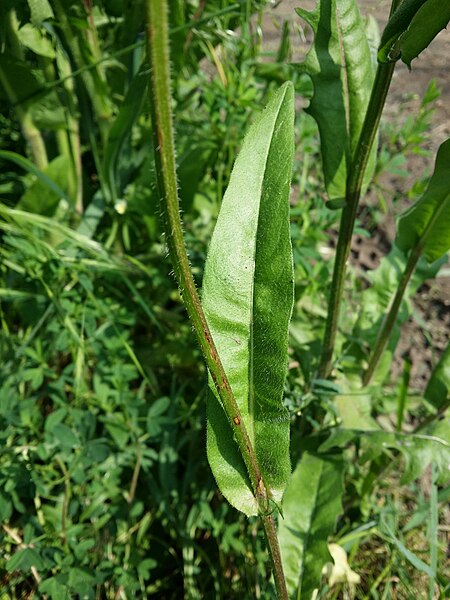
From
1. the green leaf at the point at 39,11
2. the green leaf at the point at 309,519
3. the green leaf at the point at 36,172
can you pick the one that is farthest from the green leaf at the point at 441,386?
the green leaf at the point at 39,11

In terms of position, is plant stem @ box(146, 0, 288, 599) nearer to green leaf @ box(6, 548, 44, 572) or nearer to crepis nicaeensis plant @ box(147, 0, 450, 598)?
crepis nicaeensis plant @ box(147, 0, 450, 598)

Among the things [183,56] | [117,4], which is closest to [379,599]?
[183,56]

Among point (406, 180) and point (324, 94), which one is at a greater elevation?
point (324, 94)

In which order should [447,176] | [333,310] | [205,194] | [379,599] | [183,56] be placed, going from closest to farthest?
[447,176]
[333,310]
[379,599]
[183,56]
[205,194]

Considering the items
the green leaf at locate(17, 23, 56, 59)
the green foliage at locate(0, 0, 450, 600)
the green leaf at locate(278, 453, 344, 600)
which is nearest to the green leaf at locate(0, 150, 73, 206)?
the green foliage at locate(0, 0, 450, 600)

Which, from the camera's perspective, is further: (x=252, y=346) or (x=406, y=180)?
(x=406, y=180)

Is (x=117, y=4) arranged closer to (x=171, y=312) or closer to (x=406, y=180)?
(x=171, y=312)
